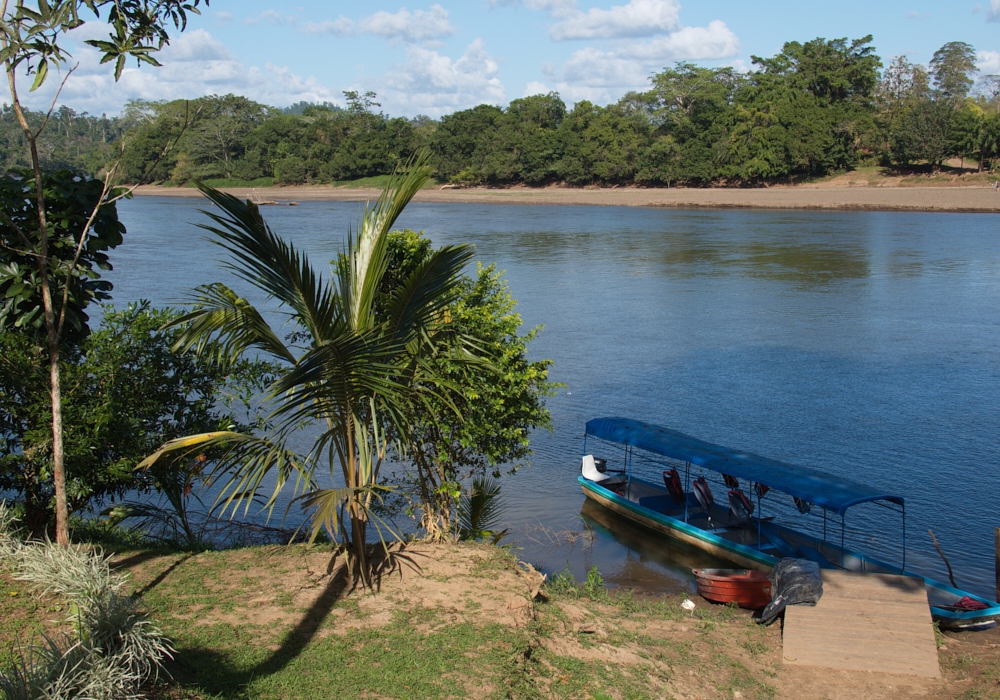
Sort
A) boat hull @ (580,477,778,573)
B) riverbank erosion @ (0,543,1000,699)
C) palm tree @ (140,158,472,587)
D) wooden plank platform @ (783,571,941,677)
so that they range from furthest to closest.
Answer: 1. boat hull @ (580,477,778,573)
2. wooden plank platform @ (783,571,941,677)
3. palm tree @ (140,158,472,587)
4. riverbank erosion @ (0,543,1000,699)

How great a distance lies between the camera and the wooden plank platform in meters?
8.17

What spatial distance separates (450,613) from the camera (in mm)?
6746

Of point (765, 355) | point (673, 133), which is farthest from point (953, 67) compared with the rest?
point (765, 355)

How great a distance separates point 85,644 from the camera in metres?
4.61

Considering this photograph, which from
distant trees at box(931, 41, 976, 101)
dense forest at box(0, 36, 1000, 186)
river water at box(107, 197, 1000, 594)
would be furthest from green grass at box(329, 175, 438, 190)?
distant trees at box(931, 41, 976, 101)

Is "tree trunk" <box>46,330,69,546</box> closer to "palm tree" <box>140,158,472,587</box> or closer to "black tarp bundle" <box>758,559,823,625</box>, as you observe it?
"palm tree" <box>140,158,472,587</box>

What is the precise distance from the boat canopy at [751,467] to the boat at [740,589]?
1484 mm

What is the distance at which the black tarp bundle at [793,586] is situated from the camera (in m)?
8.79

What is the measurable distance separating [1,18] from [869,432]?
16929 mm

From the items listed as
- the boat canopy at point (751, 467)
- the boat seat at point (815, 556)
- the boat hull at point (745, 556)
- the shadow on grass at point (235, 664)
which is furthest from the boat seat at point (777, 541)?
the shadow on grass at point (235, 664)

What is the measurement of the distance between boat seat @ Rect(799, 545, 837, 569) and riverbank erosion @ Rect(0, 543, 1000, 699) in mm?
2681

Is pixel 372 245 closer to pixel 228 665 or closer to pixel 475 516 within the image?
pixel 228 665

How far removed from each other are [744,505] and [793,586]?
4.30 metres

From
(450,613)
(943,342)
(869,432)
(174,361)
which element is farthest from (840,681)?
(943,342)
